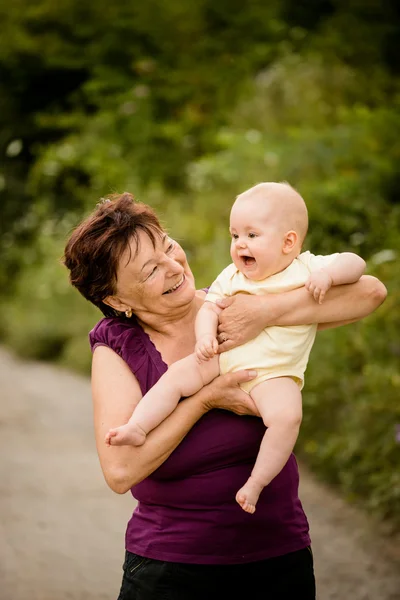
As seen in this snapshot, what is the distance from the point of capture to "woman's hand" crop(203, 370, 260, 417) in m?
2.12

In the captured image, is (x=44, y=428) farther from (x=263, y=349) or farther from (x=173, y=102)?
(x=263, y=349)

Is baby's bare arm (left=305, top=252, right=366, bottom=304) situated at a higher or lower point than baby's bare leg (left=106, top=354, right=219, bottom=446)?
higher

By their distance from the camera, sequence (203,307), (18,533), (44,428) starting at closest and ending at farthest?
(203,307) < (18,533) < (44,428)

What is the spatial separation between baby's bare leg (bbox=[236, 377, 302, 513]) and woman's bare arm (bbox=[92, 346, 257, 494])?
0.06 meters

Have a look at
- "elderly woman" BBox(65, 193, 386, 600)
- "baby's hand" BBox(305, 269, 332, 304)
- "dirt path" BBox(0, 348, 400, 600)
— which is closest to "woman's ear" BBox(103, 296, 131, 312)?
"elderly woman" BBox(65, 193, 386, 600)

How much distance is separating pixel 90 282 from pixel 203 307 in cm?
30

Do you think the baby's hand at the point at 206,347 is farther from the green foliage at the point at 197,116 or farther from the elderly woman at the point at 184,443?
the green foliage at the point at 197,116

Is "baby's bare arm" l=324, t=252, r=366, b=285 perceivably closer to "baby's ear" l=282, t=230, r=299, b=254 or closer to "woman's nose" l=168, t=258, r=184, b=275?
"baby's ear" l=282, t=230, r=299, b=254

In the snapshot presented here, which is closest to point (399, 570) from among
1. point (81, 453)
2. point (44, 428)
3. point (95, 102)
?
point (81, 453)

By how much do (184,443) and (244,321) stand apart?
339 millimetres

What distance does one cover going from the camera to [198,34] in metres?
9.91

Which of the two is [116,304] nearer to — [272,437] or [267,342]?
[267,342]

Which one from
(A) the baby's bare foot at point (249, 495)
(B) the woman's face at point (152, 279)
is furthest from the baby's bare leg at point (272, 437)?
(B) the woman's face at point (152, 279)

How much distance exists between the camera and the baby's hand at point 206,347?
7.01 feet
